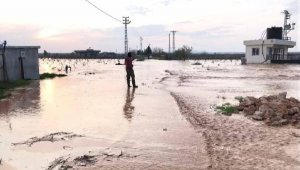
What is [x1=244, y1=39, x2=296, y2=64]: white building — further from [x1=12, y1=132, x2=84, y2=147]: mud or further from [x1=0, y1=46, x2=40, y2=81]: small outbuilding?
[x1=12, y1=132, x2=84, y2=147]: mud

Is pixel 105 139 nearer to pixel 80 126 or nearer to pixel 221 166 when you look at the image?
pixel 80 126

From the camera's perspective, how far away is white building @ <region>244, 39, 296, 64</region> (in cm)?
5919

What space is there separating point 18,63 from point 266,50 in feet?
138

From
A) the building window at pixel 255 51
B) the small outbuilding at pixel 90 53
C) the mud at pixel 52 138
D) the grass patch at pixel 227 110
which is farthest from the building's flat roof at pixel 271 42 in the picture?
the small outbuilding at pixel 90 53

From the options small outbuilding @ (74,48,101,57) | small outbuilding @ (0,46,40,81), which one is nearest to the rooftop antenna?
small outbuilding @ (0,46,40,81)

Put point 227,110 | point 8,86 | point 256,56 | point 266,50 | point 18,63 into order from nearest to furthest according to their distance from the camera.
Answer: point 227,110
point 8,86
point 18,63
point 266,50
point 256,56

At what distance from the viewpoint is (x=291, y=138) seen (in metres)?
9.30

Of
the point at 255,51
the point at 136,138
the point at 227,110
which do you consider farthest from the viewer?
the point at 255,51

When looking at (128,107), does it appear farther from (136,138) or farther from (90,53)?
(90,53)

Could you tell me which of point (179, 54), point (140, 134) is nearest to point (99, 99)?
point (140, 134)

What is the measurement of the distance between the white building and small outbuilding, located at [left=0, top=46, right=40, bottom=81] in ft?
130

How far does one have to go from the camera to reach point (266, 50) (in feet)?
196

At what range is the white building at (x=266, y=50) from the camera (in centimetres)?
5919

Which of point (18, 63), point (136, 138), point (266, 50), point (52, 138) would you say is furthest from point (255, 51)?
point (52, 138)
